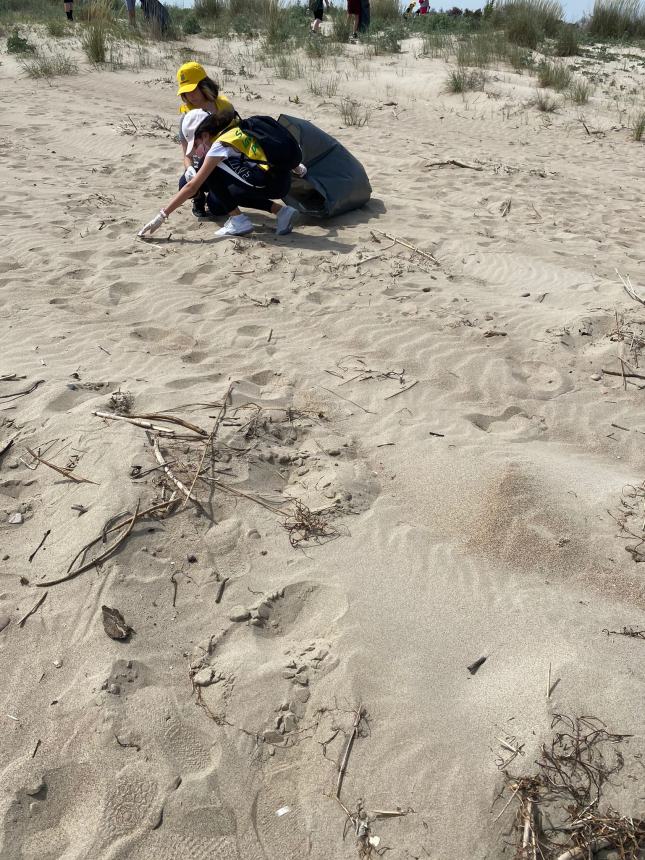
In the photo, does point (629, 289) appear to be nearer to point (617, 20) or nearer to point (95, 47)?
point (95, 47)

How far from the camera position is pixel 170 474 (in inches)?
112

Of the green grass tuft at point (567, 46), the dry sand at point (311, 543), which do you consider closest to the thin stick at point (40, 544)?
the dry sand at point (311, 543)

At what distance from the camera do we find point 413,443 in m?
3.26

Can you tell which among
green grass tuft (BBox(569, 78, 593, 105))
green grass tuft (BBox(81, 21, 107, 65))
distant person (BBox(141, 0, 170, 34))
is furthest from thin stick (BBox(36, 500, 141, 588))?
distant person (BBox(141, 0, 170, 34))

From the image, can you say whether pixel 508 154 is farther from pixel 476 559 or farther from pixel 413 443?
pixel 476 559

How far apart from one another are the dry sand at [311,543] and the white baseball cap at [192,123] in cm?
72

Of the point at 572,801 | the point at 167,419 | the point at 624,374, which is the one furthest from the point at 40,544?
the point at 624,374

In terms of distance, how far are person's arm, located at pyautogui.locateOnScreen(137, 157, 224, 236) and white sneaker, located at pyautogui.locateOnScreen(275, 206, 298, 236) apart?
621mm

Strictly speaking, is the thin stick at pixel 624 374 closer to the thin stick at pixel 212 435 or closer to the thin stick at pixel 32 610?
the thin stick at pixel 212 435

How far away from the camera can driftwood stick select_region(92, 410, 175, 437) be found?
3055 mm

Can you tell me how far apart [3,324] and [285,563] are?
271 cm

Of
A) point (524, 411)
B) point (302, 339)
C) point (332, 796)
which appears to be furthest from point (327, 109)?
point (332, 796)

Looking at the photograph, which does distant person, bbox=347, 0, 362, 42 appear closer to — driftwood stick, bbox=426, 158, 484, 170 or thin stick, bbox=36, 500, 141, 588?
driftwood stick, bbox=426, 158, 484, 170

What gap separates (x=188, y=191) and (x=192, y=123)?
2.18ft
